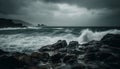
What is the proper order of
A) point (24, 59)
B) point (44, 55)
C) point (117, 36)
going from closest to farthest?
point (24, 59), point (44, 55), point (117, 36)

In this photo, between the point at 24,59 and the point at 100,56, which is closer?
the point at 24,59

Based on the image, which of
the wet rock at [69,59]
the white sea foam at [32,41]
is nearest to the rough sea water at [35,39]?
the white sea foam at [32,41]

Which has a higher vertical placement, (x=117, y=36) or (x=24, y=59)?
(x=117, y=36)

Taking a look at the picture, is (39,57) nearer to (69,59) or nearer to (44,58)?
(44,58)

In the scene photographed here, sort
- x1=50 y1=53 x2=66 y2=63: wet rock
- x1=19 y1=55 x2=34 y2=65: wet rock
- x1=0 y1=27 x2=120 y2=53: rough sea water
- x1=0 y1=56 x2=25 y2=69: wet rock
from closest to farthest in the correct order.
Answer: x1=0 y1=56 x2=25 y2=69: wet rock → x1=19 y1=55 x2=34 y2=65: wet rock → x1=50 y1=53 x2=66 y2=63: wet rock → x1=0 y1=27 x2=120 y2=53: rough sea water

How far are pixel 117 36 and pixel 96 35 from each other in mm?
9700

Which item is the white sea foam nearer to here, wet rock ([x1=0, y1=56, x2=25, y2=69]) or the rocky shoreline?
the rocky shoreline

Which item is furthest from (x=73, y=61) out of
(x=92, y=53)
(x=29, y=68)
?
(x=29, y=68)

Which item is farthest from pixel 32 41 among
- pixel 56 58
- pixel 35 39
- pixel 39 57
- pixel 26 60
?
pixel 26 60

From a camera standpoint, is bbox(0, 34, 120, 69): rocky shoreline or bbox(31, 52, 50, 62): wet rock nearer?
bbox(0, 34, 120, 69): rocky shoreline

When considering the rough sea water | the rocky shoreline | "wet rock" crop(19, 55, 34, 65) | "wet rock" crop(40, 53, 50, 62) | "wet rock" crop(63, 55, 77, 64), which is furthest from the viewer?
the rough sea water

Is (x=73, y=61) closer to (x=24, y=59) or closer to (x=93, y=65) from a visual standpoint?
(x=93, y=65)

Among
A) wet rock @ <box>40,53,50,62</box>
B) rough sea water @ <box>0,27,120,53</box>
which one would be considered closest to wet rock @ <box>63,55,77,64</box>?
wet rock @ <box>40,53,50,62</box>

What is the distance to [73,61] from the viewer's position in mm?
8758
